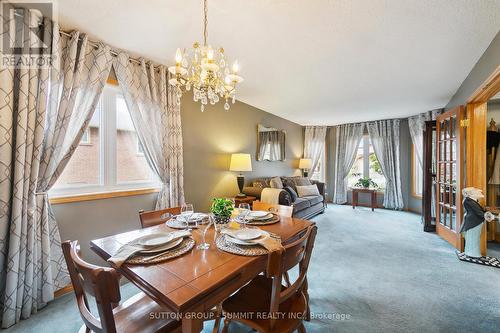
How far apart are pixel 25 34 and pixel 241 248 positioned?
239 cm

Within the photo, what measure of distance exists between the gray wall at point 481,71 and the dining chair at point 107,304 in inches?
129

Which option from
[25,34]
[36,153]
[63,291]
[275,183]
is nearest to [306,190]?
[275,183]

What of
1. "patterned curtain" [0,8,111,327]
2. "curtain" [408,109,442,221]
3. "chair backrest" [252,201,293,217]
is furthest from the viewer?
"curtain" [408,109,442,221]

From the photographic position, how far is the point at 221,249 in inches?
45.0

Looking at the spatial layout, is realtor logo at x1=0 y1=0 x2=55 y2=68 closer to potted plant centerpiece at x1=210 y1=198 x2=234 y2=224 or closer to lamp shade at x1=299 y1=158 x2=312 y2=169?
potted plant centerpiece at x1=210 y1=198 x2=234 y2=224

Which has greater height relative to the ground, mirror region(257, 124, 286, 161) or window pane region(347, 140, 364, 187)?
mirror region(257, 124, 286, 161)

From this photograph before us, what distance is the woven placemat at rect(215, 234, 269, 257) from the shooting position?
109cm

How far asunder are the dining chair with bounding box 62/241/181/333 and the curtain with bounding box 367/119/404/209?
5.88m

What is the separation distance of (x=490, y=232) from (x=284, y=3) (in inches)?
176

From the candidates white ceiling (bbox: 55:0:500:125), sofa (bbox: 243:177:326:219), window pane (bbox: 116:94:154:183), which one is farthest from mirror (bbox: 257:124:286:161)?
window pane (bbox: 116:94:154:183)

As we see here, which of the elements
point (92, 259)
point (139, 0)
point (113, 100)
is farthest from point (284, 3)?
A: point (92, 259)

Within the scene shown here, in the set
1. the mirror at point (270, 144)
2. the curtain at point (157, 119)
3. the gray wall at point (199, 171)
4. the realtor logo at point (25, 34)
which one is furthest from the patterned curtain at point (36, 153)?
the mirror at point (270, 144)

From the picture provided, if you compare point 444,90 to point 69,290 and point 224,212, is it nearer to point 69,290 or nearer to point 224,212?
point 224,212

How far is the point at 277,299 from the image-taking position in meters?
0.99
